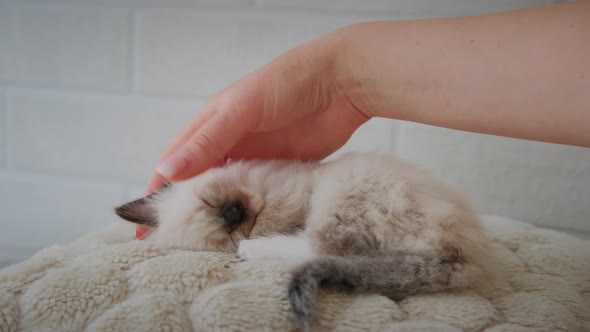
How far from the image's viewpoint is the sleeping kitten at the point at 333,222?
2.86 feet

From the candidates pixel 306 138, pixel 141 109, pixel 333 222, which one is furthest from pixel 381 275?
pixel 141 109

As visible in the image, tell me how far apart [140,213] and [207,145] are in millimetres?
302

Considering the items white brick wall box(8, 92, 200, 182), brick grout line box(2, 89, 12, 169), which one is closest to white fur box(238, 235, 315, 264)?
white brick wall box(8, 92, 200, 182)

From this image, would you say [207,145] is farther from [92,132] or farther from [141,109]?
[92,132]

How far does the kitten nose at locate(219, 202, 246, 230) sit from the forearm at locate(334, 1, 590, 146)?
386mm

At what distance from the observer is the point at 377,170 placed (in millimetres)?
1090

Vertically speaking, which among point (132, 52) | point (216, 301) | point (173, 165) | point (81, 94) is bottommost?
point (216, 301)

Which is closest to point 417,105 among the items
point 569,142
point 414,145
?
point 569,142

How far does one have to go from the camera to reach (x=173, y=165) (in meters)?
1.01

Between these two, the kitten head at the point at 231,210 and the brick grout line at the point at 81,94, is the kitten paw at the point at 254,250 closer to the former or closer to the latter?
the kitten head at the point at 231,210

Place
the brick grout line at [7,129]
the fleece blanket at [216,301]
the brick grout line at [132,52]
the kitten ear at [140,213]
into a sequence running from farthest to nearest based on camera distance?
the brick grout line at [7,129], the brick grout line at [132,52], the kitten ear at [140,213], the fleece blanket at [216,301]

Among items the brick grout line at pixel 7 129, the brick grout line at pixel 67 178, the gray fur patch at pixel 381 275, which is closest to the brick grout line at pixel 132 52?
the brick grout line at pixel 67 178

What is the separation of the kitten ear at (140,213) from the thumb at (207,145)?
25cm

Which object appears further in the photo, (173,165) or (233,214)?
(233,214)
